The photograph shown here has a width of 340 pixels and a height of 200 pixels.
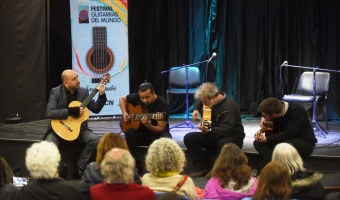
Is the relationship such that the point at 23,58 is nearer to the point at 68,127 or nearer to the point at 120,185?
the point at 68,127

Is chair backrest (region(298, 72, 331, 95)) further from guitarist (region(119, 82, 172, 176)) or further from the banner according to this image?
guitarist (region(119, 82, 172, 176))

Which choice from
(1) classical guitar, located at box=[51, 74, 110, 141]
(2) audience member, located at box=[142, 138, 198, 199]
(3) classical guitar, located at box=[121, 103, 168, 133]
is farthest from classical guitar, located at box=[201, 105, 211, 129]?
(2) audience member, located at box=[142, 138, 198, 199]

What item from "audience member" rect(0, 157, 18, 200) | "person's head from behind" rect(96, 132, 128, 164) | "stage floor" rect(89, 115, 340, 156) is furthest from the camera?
"stage floor" rect(89, 115, 340, 156)

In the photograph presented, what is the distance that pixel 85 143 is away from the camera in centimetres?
644

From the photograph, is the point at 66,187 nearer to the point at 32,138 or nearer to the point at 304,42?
the point at 32,138

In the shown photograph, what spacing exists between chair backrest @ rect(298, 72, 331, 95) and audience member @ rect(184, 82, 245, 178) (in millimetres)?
2847

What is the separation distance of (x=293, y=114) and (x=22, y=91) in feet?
17.0

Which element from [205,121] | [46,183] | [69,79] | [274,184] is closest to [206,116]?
[205,121]

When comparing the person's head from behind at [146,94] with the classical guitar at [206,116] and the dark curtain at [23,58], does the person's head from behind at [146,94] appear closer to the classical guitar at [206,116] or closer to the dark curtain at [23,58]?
the classical guitar at [206,116]

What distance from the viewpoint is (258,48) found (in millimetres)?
9992

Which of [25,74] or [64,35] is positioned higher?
[64,35]

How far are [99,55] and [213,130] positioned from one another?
3714mm

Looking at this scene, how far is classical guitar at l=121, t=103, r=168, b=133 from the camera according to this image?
21.0ft

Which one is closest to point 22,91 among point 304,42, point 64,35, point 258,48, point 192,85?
point 64,35
